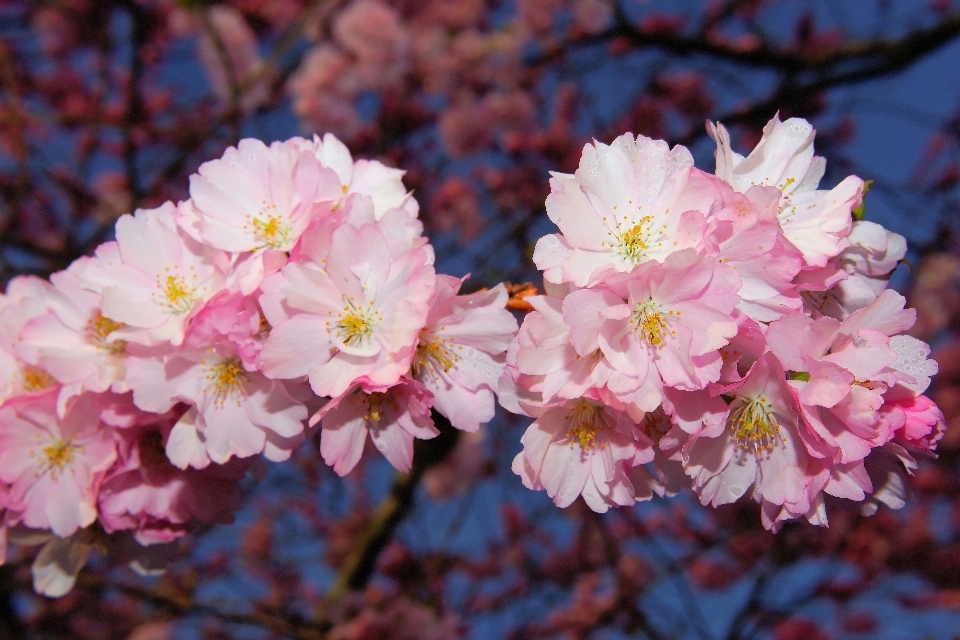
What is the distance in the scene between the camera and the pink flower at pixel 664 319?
98cm

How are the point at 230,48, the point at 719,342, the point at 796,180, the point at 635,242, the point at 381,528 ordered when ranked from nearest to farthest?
1. the point at 719,342
2. the point at 635,242
3. the point at 796,180
4. the point at 381,528
5. the point at 230,48

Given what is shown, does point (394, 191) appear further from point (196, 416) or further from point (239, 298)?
point (196, 416)

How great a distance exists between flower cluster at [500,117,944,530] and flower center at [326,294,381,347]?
0.77 ft

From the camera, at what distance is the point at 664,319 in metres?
1.01

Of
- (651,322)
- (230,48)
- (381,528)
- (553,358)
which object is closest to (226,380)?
(553,358)

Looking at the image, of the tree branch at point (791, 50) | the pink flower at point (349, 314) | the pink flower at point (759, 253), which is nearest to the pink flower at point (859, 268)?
the pink flower at point (759, 253)

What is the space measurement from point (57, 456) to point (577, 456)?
984 millimetres

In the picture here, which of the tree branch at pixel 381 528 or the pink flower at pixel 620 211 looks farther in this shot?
the tree branch at pixel 381 528

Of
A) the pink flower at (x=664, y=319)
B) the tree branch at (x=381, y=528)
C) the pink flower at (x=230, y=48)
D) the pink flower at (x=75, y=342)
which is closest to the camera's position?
the pink flower at (x=664, y=319)

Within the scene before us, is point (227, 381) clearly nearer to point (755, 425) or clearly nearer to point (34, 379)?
point (34, 379)

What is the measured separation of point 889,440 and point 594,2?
546 cm

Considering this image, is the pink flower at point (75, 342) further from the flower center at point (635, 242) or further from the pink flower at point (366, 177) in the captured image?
the flower center at point (635, 242)

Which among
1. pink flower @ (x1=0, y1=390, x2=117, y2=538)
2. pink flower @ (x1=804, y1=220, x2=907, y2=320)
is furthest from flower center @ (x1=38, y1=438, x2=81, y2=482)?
pink flower @ (x1=804, y1=220, x2=907, y2=320)

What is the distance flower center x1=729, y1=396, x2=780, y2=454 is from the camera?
3.66 ft
